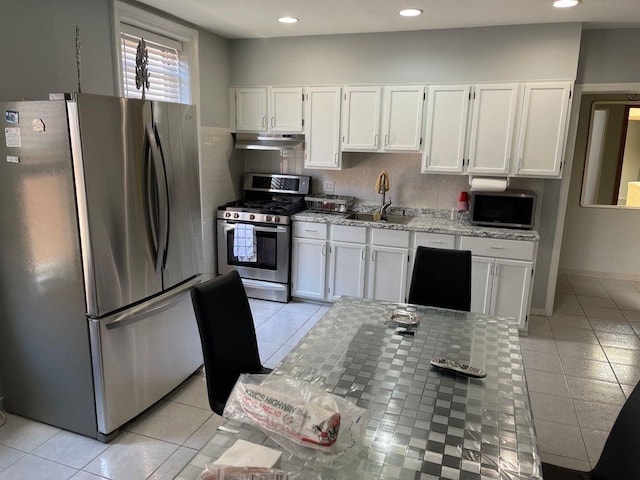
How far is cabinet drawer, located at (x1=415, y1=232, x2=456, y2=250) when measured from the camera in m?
3.92

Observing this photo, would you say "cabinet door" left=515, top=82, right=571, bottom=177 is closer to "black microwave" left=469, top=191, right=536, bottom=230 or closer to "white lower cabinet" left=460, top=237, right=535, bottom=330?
"black microwave" left=469, top=191, right=536, bottom=230

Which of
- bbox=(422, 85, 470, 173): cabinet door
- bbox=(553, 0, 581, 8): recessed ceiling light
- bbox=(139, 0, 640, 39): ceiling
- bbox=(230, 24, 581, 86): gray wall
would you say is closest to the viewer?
bbox=(553, 0, 581, 8): recessed ceiling light

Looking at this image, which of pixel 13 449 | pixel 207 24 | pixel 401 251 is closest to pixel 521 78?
pixel 401 251

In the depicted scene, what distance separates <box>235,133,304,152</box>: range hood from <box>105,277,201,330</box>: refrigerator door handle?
2057 mm

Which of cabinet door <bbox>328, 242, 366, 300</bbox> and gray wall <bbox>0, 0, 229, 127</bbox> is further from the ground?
gray wall <bbox>0, 0, 229, 127</bbox>

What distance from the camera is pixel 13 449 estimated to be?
2.36m

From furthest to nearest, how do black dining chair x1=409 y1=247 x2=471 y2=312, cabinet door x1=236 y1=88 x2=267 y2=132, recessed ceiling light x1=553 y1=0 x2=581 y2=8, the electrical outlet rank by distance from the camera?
the electrical outlet → cabinet door x1=236 y1=88 x2=267 y2=132 → recessed ceiling light x1=553 y1=0 x2=581 y2=8 → black dining chair x1=409 y1=247 x2=471 y2=312

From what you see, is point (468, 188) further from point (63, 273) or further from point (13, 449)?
point (13, 449)

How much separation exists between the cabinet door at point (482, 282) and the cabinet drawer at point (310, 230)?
4.57ft

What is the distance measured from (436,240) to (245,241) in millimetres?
1832

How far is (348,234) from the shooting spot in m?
4.24

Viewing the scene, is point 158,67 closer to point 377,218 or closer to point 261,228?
point 261,228

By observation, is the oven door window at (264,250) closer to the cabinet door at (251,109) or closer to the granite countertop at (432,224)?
the granite countertop at (432,224)

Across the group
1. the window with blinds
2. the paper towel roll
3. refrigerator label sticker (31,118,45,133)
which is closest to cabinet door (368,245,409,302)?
the paper towel roll
